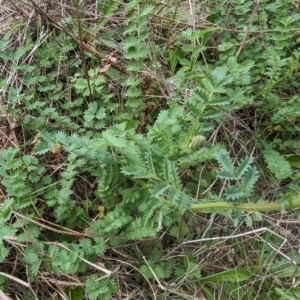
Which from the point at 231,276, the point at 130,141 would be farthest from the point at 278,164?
the point at 130,141

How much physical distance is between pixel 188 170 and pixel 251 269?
1.40 ft

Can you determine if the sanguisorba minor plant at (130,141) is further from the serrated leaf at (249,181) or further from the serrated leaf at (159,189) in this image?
the serrated leaf at (249,181)

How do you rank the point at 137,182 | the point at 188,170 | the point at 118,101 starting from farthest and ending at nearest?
the point at 118,101 < the point at 188,170 < the point at 137,182

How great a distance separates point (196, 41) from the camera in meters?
2.09

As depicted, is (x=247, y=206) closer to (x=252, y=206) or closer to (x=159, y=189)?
(x=252, y=206)

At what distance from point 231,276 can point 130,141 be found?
23.8 inches

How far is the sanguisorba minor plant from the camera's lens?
160 cm

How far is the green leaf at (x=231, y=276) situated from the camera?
171 centimetres

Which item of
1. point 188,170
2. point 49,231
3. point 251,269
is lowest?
point 251,269

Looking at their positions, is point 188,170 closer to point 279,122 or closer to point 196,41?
point 279,122

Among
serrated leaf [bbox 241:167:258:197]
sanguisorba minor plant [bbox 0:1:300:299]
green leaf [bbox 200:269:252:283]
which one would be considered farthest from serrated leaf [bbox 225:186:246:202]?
green leaf [bbox 200:269:252:283]

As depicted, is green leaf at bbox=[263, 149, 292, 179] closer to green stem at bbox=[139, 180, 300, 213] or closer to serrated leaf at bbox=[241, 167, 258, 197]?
green stem at bbox=[139, 180, 300, 213]

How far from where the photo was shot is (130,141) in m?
1.59

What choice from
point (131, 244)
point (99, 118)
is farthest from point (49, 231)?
point (99, 118)
